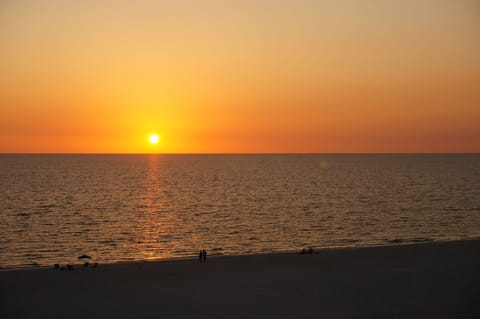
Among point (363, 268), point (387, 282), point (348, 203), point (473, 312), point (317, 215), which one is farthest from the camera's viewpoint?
point (348, 203)

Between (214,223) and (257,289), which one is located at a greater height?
(257,289)

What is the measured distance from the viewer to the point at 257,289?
1630cm

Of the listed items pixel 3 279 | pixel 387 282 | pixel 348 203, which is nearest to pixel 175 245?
pixel 3 279

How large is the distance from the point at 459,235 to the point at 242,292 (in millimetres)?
31025

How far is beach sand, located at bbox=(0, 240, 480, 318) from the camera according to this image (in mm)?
13742

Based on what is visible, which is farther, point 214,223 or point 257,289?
point 214,223

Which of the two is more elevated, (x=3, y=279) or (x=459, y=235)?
(x=3, y=279)

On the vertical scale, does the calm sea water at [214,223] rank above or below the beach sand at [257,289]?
below

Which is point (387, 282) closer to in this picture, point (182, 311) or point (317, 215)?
point (182, 311)

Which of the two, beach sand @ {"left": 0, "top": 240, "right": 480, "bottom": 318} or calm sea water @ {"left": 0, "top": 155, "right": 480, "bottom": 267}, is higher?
beach sand @ {"left": 0, "top": 240, "right": 480, "bottom": 318}

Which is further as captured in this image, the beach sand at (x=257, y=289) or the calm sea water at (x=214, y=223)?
the calm sea water at (x=214, y=223)

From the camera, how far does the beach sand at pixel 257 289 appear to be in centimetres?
1374

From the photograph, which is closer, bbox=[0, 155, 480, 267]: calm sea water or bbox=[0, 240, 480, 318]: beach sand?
bbox=[0, 240, 480, 318]: beach sand

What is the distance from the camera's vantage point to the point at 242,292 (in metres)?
15.9
